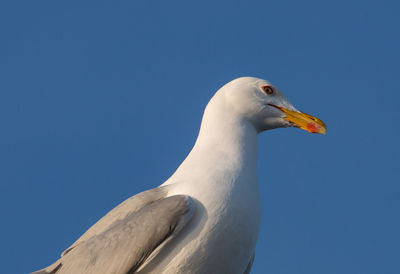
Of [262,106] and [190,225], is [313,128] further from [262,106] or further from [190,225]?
[190,225]

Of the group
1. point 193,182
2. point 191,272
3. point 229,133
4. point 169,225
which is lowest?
point 191,272

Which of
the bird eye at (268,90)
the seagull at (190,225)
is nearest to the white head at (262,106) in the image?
the bird eye at (268,90)

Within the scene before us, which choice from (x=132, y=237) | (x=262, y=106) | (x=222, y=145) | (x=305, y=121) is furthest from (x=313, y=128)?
(x=132, y=237)

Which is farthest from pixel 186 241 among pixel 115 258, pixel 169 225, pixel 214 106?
pixel 214 106

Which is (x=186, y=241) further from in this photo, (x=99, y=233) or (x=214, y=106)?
(x=214, y=106)

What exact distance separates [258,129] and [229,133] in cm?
55

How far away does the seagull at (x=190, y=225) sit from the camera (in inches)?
257

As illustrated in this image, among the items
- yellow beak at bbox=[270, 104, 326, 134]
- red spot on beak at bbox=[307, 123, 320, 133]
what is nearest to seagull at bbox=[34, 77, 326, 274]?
yellow beak at bbox=[270, 104, 326, 134]

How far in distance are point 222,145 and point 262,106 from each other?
2.66 feet

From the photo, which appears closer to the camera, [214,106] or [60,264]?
[60,264]

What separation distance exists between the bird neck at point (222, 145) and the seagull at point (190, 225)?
11 millimetres

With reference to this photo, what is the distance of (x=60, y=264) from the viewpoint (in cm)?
701

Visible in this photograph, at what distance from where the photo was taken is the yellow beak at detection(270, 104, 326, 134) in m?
8.11

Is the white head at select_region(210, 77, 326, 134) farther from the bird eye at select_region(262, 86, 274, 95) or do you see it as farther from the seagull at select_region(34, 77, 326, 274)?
the seagull at select_region(34, 77, 326, 274)
